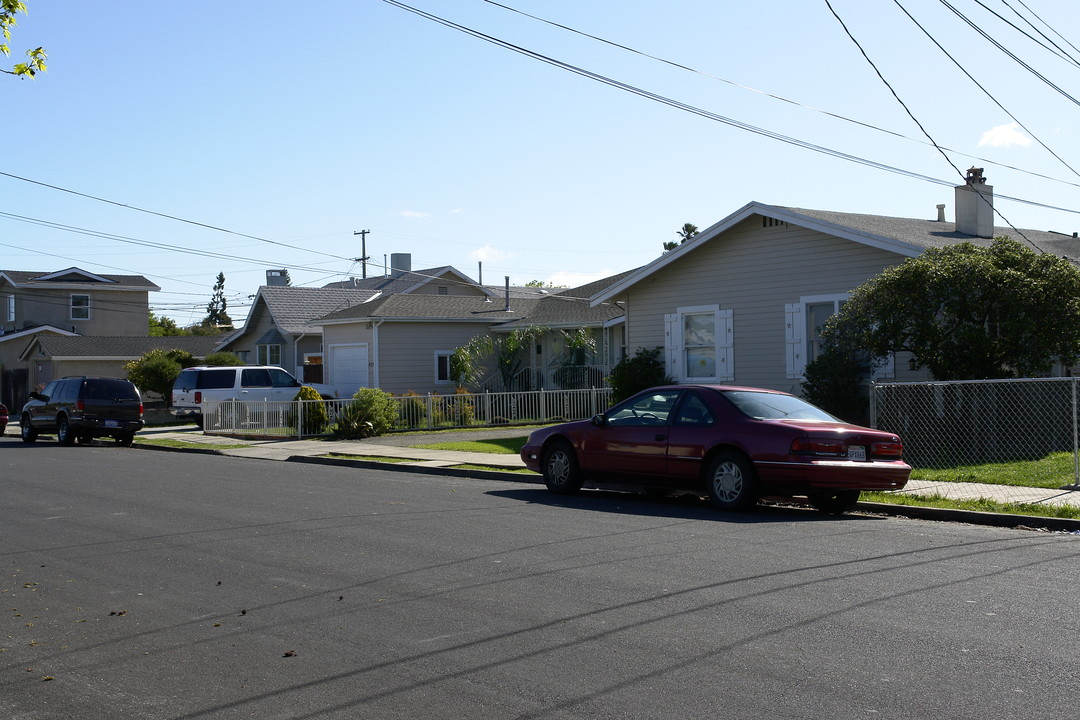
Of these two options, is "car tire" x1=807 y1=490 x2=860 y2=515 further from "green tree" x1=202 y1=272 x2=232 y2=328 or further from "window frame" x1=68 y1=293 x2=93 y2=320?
"green tree" x1=202 y1=272 x2=232 y2=328

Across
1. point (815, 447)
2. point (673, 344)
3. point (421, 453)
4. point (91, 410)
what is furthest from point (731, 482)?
point (91, 410)

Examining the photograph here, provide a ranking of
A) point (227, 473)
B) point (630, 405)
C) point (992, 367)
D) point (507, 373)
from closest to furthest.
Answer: point (630, 405) → point (992, 367) → point (227, 473) → point (507, 373)

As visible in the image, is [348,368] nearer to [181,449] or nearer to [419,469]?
[181,449]

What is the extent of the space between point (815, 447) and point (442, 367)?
82.9ft

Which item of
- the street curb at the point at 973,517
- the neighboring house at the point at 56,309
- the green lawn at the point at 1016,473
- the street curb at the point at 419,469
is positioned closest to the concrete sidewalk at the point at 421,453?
the street curb at the point at 419,469

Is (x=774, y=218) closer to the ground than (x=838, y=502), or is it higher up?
higher up

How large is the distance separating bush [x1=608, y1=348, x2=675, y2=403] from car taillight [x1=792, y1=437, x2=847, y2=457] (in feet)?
38.0

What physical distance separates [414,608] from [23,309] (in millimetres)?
48990

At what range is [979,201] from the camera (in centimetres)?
2333

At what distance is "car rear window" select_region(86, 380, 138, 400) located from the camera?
27266 millimetres

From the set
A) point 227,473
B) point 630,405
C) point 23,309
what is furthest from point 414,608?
point 23,309

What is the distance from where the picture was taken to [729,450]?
Result: 12.3 meters

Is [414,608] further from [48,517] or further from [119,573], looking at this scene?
[48,517]

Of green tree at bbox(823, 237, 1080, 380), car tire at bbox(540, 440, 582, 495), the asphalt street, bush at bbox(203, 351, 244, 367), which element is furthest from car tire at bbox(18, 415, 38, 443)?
green tree at bbox(823, 237, 1080, 380)
